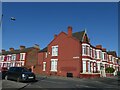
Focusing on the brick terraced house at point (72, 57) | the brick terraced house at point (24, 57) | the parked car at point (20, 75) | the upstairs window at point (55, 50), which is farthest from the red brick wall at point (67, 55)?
the parked car at point (20, 75)

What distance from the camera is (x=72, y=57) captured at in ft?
135

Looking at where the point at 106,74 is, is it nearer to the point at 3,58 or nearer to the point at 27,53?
the point at 27,53

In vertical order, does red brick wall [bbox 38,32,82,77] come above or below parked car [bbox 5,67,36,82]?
above

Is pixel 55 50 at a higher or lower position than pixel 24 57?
higher

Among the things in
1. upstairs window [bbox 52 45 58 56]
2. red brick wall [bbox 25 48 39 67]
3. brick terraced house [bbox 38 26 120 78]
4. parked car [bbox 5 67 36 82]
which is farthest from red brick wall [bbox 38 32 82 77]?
parked car [bbox 5 67 36 82]

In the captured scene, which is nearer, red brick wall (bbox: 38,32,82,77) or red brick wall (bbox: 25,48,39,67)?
red brick wall (bbox: 38,32,82,77)

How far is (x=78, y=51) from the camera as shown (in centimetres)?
4012

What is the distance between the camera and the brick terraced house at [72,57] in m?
40.0

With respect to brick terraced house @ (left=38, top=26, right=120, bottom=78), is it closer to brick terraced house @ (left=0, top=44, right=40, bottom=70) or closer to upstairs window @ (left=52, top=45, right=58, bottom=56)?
upstairs window @ (left=52, top=45, right=58, bottom=56)

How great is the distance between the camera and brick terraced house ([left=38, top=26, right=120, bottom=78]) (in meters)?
40.0

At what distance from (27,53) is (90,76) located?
2962 cm

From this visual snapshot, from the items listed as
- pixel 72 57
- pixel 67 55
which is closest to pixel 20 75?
pixel 72 57

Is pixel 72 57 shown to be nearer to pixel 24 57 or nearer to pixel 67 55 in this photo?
pixel 67 55

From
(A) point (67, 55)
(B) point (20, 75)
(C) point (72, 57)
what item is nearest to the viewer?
(B) point (20, 75)
